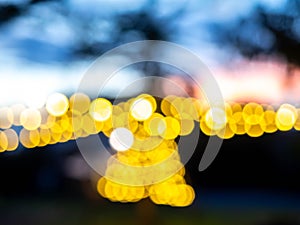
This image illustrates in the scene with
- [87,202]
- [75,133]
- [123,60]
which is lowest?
[87,202]

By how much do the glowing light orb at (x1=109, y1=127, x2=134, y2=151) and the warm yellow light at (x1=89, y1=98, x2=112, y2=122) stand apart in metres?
0.07

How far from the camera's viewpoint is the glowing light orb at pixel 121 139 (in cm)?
204

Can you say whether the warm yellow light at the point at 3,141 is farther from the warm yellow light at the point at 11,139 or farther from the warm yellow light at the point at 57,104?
the warm yellow light at the point at 57,104

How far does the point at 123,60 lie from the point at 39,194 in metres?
1.51

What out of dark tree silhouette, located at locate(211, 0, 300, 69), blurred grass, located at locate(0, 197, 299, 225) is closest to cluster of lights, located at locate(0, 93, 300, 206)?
dark tree silhouette, located at locate(211, 0, 300, 69)

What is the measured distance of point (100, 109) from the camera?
1925mm

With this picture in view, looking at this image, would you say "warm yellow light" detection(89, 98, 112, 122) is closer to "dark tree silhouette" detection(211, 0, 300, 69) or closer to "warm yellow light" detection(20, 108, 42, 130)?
"warm yellow light" detection(20, 108, 42, 130)

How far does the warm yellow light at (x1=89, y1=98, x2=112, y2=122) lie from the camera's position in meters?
1.88

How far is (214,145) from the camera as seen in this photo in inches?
75.6

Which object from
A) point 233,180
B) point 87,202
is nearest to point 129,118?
point 233,180

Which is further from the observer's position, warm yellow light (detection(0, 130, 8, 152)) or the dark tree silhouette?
warm yellow light (detection(0, 130, 8, 152))

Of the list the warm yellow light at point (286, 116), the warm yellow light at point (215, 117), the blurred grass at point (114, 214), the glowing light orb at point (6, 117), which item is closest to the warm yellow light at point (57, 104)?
the glowing light orb at point (6, 117)

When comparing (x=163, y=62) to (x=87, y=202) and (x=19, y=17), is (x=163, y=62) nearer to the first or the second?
(x=19, y=17)

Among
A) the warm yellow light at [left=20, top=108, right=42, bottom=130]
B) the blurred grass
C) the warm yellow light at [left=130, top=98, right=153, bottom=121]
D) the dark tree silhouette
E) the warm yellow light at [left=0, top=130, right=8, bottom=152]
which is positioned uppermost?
the dark tree silhouette
